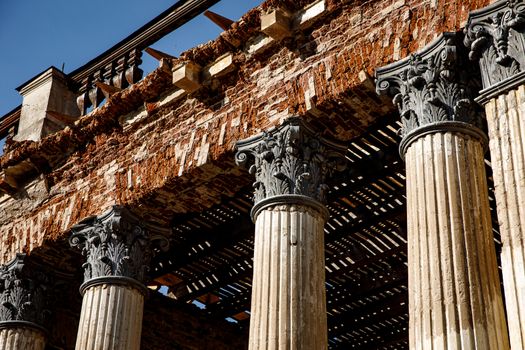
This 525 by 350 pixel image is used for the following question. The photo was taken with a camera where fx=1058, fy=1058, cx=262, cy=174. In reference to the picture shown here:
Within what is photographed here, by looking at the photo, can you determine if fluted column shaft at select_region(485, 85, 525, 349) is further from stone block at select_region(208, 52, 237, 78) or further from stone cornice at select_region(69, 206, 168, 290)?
stone cornice at select_region(69, 206, 168, 290)

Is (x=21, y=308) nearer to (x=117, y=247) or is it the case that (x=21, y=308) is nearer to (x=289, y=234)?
(x=117, y=247)

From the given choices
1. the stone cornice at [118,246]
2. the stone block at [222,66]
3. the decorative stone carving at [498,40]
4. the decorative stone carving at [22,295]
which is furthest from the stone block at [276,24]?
the decorative stone carving at [22,295]

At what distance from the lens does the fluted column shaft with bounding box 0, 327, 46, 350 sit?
1512 centimetres

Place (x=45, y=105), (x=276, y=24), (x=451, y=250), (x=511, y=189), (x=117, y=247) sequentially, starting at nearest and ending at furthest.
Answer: (x=511, y=189) < (x=451, y=250) < (x=276, y=24) < (x=117, y=247) < (x=45, y=105)

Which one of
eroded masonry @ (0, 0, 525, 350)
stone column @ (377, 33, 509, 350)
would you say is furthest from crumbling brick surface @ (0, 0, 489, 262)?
stone column @ (377, 33, 509, 350)

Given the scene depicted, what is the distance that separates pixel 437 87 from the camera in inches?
442

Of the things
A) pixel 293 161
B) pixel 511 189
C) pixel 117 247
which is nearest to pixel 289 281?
pixel 293 161

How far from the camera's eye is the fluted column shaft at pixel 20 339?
15.1 meters

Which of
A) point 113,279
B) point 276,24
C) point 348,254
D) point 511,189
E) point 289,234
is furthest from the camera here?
point 348,254

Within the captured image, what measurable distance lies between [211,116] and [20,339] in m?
4.40

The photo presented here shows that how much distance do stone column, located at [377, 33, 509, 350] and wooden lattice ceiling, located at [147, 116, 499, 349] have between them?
1860mm

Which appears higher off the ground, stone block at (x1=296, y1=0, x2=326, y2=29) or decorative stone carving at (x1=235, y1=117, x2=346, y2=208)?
stone block at (x1=296, y1=0, x2=326, y2=29)

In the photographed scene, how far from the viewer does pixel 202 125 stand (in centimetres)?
1392

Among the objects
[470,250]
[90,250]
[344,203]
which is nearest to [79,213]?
[90,250]
